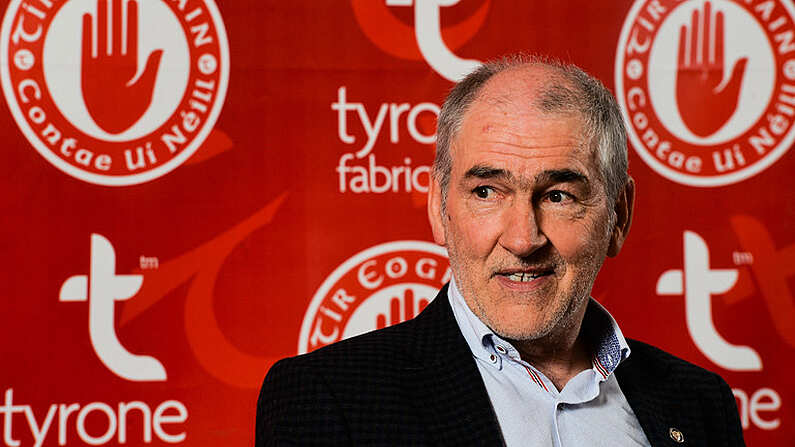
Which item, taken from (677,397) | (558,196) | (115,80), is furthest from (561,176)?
(115,80)

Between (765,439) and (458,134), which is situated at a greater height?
(458,134)

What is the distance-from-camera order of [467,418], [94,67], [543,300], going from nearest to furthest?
[467,418] → [543,300] → [94,67]

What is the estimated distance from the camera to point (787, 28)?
2166mm

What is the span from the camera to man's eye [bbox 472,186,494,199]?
1193mm

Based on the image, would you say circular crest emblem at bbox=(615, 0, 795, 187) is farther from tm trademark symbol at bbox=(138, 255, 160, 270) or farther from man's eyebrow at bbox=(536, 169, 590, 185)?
tm trademark symbol at bbox=(138, 255, 160, 270)

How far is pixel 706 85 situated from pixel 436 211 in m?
1.14

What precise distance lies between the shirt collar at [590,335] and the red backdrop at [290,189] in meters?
0.74

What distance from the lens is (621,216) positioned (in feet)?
4.38

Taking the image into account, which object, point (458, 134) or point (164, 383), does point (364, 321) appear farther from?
point (458, 134)

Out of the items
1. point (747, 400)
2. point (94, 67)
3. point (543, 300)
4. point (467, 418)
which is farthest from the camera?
point (747, 400)

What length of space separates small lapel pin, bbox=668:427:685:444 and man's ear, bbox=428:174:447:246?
434mm

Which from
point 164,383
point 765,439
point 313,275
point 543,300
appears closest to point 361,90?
point 313,275

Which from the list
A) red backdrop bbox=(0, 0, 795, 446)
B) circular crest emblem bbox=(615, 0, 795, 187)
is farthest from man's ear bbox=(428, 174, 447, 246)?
circular crest emblem bbox=(615, 0, 795, 187)

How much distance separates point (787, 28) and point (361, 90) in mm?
1105
